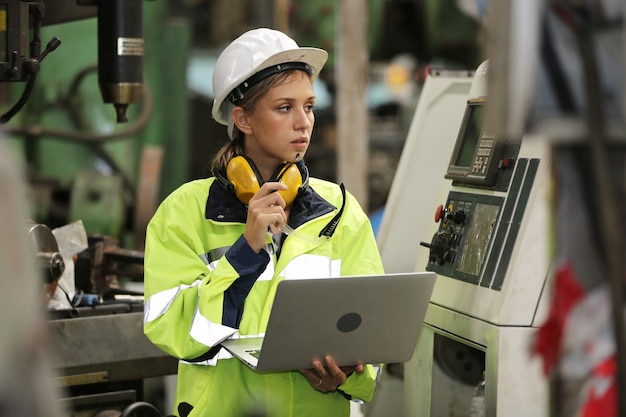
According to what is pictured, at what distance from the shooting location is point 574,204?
1.24 metres

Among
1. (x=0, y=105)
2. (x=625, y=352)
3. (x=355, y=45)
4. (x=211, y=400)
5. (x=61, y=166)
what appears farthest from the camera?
(x=355, y=45)

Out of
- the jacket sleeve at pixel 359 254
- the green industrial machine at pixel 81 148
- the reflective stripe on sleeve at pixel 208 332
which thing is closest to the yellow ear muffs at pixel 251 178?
the jacket sleeve at pixel 359 254

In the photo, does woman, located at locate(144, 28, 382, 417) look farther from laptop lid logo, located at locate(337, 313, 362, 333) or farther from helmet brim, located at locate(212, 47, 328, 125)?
laptop lid logo, located at locate(337, 313, 362, 333)

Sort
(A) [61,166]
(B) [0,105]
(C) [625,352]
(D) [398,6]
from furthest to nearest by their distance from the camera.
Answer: (D) [398,6], (A) [61,166], (B) [0,105], (C) [625,352]

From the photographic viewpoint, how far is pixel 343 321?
6.97 feet

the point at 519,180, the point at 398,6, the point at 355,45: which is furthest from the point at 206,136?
the point at 519,180

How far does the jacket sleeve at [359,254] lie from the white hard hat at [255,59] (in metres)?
0.36

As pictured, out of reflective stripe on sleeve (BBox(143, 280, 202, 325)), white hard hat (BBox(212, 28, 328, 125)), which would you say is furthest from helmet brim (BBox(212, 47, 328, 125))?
reflective stripe on sleeve (BBox(143, 280, 202, 325))

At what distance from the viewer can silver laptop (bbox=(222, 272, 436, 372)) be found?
2.05 metres

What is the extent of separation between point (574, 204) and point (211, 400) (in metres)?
1.30

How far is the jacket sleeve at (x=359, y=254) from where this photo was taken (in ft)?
7.84

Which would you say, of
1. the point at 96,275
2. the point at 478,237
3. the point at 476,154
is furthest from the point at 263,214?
the point at 96,275

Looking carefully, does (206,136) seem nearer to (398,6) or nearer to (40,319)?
(398,6)

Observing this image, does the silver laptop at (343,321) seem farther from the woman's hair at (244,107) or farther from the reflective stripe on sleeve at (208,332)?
the woman's hair at (244,107)
